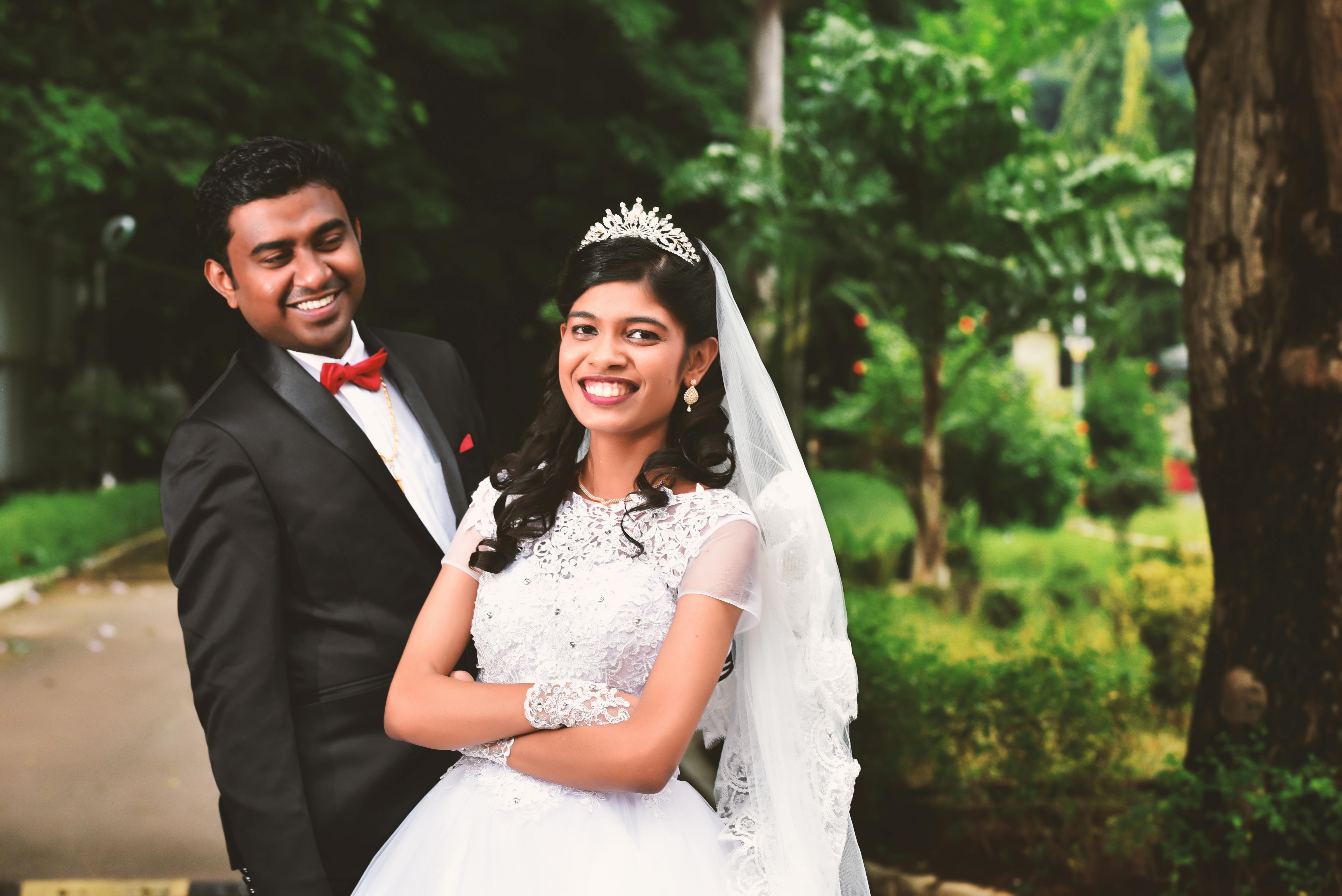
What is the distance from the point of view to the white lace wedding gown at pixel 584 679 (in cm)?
213

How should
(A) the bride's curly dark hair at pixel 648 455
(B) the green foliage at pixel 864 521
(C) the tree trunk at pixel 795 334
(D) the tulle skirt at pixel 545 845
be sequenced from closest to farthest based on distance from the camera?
(D) the tulle skirt at pixel 545 845
(A) the bride's curly dark hair at pixel 648 455
(B) the green foliage at pixel 864 521
(C) the tree trunk at pixel 795 334

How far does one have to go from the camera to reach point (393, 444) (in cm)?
268

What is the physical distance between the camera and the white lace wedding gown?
2.13 metres

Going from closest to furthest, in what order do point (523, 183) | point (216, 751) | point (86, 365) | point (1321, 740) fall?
point (216, 751)
point (1321, 740)
point (86, 365)
point (523, 183)

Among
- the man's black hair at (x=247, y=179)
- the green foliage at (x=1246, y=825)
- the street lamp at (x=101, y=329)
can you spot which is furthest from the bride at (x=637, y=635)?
the street lamp at (x=101, y=329)

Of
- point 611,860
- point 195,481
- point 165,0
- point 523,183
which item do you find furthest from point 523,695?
point 523,183

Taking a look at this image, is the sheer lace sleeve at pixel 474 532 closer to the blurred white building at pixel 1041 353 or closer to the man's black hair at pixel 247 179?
the man's black hair at pixel 247 179

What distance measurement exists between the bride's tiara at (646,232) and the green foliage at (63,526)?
10735 mm

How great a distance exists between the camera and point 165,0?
11227mm

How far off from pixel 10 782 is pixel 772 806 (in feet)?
17.2

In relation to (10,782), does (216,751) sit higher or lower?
higher

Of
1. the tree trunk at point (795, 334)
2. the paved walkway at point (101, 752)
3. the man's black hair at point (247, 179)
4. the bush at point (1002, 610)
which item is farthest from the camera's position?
the tree trunk at point (795, 334)

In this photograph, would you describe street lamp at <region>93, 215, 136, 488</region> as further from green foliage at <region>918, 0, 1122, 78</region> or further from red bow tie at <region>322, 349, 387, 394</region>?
red bow tie at <region>322, 349, 387, 394</region>

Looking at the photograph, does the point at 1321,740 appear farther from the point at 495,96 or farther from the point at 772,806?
the point at 495,96
